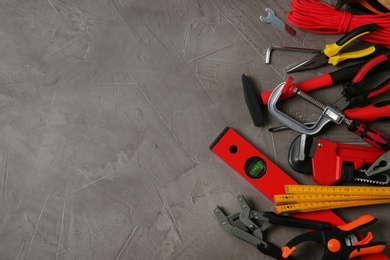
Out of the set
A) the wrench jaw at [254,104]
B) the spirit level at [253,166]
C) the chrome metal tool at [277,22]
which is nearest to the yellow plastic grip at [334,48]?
the chrome metal tool at [277,22]

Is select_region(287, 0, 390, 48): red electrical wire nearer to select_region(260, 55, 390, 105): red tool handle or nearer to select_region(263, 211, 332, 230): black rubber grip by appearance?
select_region(260, 55, 390, 105): red tool handle

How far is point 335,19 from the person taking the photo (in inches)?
67.9

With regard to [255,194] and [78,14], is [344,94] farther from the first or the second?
[78,14]

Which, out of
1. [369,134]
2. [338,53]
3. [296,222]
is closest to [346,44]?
[338,53]

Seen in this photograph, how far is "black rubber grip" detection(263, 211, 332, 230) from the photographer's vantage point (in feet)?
5.32

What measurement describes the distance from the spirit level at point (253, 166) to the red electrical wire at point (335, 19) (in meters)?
0.49

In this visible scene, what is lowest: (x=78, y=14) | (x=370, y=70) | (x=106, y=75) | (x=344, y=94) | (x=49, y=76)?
(x=49, y=76)

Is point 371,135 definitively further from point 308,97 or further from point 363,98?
point 308,97

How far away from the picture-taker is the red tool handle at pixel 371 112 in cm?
164

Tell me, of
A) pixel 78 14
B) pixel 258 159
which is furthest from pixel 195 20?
pixel 258 159

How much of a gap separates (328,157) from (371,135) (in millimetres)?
165

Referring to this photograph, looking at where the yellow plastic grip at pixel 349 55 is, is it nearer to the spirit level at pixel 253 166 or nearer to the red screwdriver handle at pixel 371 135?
the red screwdriver handle at pixel 371 135

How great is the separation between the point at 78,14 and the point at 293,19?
856 mm

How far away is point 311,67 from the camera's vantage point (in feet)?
5.85
